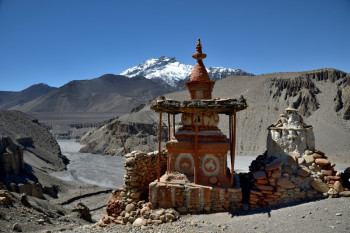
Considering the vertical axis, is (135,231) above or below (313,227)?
below

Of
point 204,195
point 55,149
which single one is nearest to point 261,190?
point 204,195

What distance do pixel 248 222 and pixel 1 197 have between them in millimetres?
8518

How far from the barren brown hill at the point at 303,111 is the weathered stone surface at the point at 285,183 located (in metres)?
27.1

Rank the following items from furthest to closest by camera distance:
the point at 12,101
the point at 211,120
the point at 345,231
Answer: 1. the point at 12,101
2. the point at 211,120
3. the point at 345,231

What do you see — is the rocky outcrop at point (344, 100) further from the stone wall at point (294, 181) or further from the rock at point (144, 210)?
the rock at point (144, 210)

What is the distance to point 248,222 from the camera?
6.98 m

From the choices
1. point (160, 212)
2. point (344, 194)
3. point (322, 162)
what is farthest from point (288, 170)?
point (160, 212)

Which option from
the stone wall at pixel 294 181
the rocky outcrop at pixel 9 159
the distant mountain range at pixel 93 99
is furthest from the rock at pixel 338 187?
the distant mountain range at pixel 93 99

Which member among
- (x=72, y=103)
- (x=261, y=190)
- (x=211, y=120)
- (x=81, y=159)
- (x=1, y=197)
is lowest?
(x=81, y=159)

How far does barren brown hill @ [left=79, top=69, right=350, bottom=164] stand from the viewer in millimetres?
37438

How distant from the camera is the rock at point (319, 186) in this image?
778cm

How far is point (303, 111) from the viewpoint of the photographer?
44.4 meters

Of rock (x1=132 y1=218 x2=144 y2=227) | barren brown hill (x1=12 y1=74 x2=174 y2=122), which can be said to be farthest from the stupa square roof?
barren brown hill (x1=12 y1=74 x2=174 y2=122)

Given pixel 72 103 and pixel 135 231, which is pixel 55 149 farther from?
pixel 72 103
